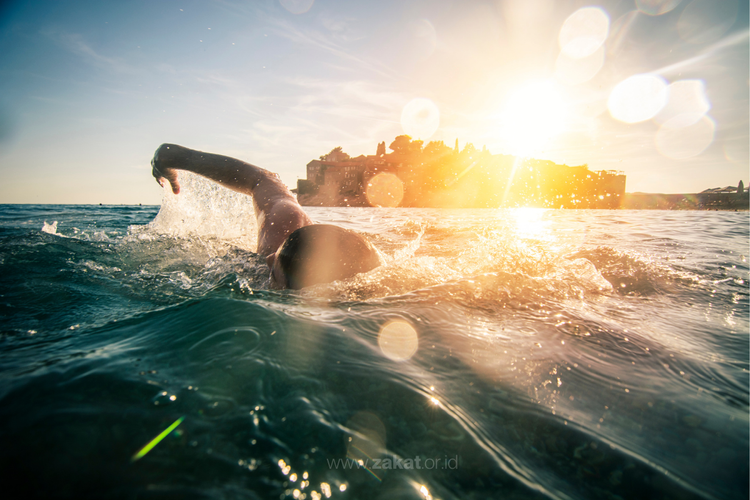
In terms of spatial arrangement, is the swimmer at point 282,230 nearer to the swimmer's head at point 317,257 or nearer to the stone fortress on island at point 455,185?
the swimmer's head at point 317,257

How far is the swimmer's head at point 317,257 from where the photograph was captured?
2109mm

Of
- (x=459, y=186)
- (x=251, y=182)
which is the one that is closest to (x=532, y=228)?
(x=251, y=182)

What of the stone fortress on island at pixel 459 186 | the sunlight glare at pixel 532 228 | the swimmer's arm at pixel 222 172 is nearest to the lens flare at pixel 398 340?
the swimmer's arm at pixel 222 172

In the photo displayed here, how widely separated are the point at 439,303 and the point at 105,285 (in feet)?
8.24

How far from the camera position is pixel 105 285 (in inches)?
93.4

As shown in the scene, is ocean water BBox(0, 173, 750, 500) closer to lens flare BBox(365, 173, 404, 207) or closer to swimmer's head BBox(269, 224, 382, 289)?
swimmer's head BBox(269, 224, 382, 289)

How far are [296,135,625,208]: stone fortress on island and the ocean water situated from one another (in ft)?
178

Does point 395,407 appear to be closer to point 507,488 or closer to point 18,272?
point 507,488

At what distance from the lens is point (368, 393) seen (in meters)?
1.08

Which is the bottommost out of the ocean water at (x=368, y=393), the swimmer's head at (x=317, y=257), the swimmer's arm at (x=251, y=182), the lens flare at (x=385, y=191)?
the ocean water at (x=368, y=393)

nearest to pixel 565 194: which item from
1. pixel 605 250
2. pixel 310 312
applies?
pixel 605 250

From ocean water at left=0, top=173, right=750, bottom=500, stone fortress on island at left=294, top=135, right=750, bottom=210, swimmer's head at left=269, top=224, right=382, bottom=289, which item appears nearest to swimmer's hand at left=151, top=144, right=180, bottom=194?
ocean water at left=0, top=173, right=750, bottom=500

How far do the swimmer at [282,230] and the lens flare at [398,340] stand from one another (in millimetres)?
722

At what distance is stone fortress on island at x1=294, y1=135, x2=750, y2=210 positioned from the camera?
54094 mm
